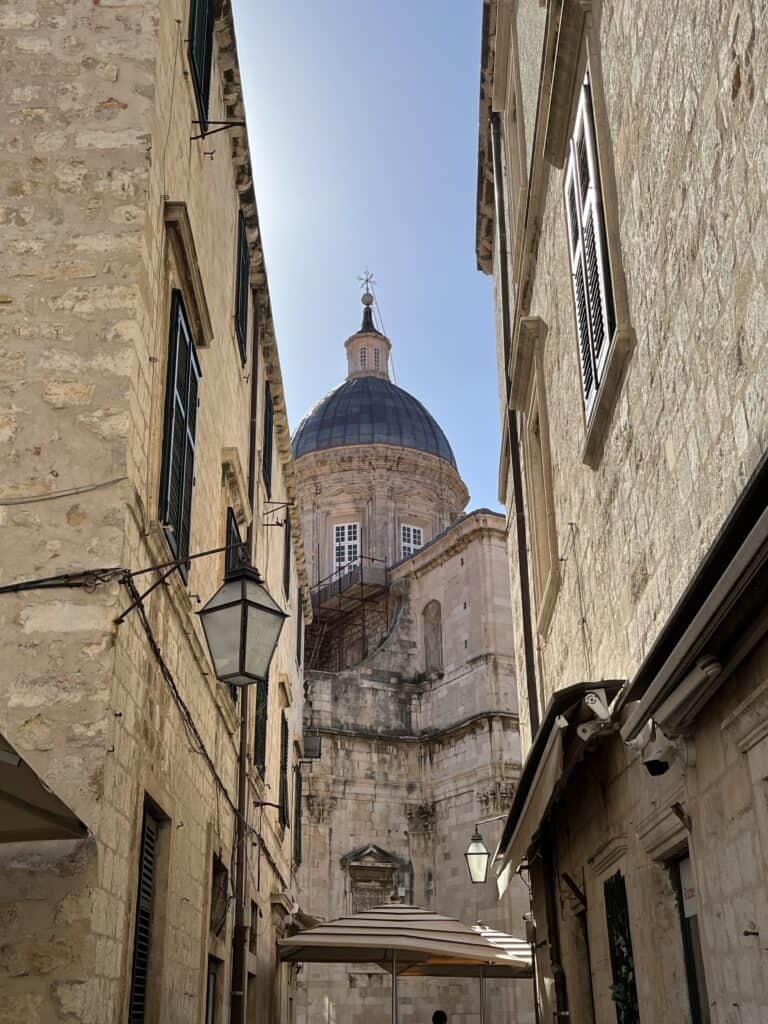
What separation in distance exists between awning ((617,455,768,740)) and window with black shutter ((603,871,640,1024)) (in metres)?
2.66

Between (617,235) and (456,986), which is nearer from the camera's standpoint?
(617,235)

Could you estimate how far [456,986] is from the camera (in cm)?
2534

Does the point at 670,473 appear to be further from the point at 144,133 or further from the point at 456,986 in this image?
the point at 456,986

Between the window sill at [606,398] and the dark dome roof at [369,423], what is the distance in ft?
106

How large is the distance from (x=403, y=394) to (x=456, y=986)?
79.3 ft

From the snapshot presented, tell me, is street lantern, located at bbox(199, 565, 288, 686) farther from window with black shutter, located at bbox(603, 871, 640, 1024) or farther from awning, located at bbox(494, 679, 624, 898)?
window with black shutter, located at bbox(603, 871, 640, 1024)

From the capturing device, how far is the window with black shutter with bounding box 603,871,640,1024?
6.87m

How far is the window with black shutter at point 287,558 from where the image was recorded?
18.0 m

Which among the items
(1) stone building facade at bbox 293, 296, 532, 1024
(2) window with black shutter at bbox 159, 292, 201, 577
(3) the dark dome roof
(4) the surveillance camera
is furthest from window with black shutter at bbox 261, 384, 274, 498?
(3) the dark dome roof

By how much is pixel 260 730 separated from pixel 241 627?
7952 mm

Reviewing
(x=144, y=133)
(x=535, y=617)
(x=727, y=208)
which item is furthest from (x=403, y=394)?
(x=727, y=208)

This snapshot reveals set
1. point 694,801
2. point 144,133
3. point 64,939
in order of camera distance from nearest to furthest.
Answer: point 694,801, point 64,939, point 144,133

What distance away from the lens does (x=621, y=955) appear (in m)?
7.11

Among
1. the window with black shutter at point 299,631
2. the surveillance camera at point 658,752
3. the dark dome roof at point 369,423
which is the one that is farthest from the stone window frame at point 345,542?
the surveillance camera at point 658,752
